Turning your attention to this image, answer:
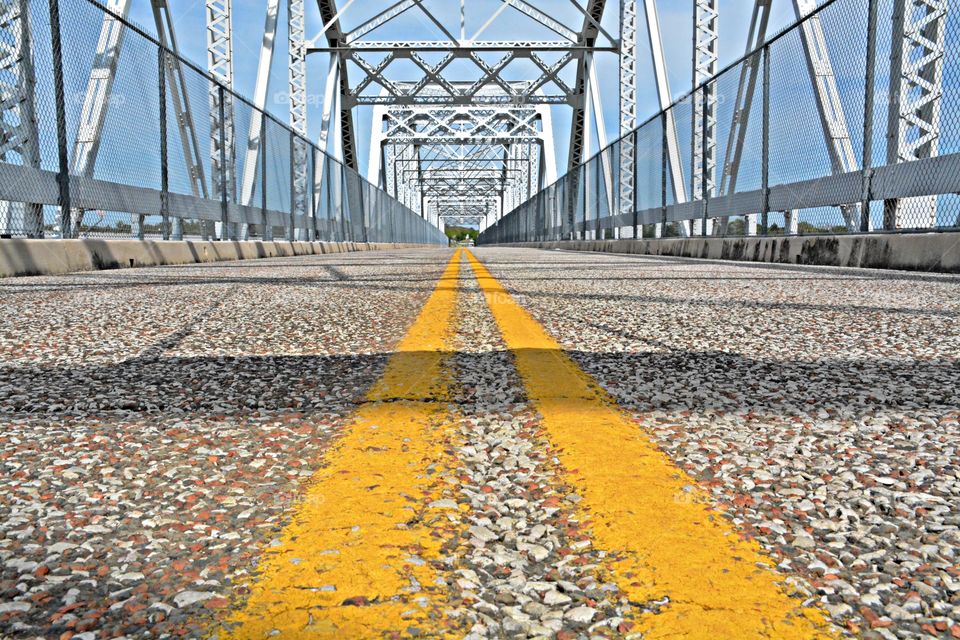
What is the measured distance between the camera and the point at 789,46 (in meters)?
9.20

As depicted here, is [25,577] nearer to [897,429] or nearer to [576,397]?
[576,397]

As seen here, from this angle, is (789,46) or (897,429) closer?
(897,429)

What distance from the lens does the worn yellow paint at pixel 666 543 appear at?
0.85 m

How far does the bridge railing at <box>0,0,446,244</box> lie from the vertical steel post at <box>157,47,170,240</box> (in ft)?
0.05

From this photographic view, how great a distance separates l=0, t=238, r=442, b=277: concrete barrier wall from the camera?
6152mm

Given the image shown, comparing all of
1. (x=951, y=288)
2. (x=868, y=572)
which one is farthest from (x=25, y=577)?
(x=951, y=288)

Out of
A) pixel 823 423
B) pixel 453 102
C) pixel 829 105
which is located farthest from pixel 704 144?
pixel 453 102

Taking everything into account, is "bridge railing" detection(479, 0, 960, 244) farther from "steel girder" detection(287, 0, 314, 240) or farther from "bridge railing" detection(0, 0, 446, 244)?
"steel girder" detection(287, 0, 314, 240)

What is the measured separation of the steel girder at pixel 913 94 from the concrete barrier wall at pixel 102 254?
23.8ft

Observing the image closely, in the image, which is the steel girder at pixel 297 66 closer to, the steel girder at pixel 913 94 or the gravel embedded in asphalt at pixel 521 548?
the steel girder at pixel 913 94

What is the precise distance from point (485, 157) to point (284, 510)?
6636 centimetres

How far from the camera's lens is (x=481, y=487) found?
1.29 metres

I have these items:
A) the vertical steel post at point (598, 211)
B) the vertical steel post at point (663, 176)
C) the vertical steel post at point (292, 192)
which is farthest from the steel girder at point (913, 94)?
the vertical steel post at point (598, 211)

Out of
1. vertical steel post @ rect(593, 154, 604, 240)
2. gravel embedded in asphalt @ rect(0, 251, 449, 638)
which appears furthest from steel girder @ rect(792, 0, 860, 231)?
vertical steel post @ rect(593, 154, 604, 240)
